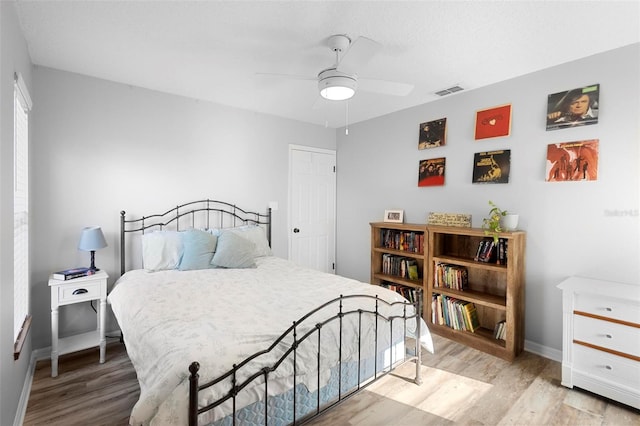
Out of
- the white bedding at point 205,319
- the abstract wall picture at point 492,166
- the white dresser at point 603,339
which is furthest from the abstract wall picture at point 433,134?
the white bedding at point 205,319

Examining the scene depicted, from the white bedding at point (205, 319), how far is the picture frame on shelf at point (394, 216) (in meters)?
1.58

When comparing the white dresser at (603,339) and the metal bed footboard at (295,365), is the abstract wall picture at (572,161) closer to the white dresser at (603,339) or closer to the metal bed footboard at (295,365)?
the white dresser at (603,339)

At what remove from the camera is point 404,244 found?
379cm

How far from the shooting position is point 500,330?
9.81ft

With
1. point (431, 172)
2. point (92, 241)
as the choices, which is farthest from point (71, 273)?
point (431, 172)

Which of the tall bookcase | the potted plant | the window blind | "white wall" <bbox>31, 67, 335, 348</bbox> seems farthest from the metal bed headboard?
the potted plant

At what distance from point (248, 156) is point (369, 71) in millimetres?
1940

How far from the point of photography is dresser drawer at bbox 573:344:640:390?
2098 millimetres

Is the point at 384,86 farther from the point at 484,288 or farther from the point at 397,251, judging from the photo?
the point at 484,288

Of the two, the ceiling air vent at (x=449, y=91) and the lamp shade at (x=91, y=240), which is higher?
the ceiling air vent at (x=449, y=91)

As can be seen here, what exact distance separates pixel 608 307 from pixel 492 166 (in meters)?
1.54

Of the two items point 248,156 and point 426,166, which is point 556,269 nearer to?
point 426,166

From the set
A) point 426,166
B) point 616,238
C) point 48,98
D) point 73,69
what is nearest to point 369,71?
point 426,166

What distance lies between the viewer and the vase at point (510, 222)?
2.92 m
